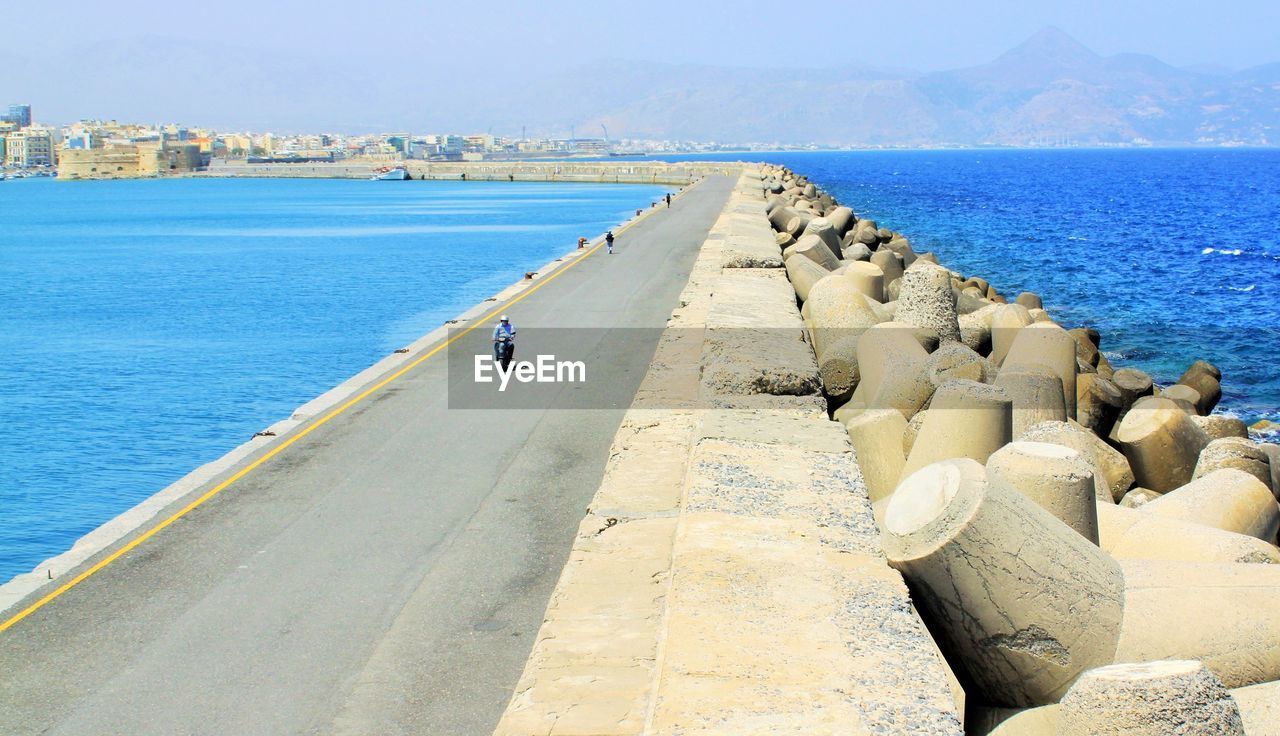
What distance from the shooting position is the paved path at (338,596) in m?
6.74

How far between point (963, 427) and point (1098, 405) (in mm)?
5673

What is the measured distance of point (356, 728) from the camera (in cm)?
646

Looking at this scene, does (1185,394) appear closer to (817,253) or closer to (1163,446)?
(1163,446)

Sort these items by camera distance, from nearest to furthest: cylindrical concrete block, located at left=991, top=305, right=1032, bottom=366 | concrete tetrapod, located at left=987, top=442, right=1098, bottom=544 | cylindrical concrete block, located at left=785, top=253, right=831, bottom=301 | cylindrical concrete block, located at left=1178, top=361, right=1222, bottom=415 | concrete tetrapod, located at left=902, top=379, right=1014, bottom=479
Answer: concrete tetrapod, located at left=987, top=442, right=1098, bottom=544
concrete tetrapod, located at left=902, top=379, right=1014, bottom=479
cylindrical concrete block, located at left=991, top=305, right=1032, bottom=366
cylindrical concrete block, located at left=1178, top=361, right=1222, bottom=415
cylindrical concrete block, located at left=785, top=253, right=831, bottom=301

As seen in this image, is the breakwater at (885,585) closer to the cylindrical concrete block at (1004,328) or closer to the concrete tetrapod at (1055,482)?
the concrete tetrapod at (1055,482)

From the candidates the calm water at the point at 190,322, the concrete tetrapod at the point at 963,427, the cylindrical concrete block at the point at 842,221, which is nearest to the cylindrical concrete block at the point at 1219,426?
the concrete tetrapod at the point at 963,427

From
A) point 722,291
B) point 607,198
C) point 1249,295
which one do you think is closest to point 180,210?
point 607,198

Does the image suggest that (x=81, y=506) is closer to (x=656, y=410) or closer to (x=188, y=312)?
(x=656, y=410)

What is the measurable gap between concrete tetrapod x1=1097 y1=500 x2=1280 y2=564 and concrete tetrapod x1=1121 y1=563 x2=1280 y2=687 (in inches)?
32.8

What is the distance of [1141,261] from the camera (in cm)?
4597

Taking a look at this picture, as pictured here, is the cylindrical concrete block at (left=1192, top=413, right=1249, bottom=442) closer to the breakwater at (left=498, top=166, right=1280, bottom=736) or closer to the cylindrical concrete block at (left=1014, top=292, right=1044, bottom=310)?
the breakwater at (left=498, top=166, right=1280, bottom=736)

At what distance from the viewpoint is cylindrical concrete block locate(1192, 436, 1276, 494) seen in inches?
453

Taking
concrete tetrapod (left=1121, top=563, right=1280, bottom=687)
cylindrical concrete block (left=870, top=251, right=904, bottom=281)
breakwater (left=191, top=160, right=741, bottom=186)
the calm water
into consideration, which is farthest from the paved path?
breakwater (left=191, top=160, right=741, bottom=186)

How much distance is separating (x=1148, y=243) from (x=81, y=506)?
48.0 metres
